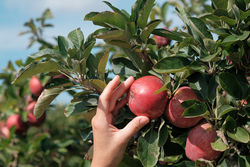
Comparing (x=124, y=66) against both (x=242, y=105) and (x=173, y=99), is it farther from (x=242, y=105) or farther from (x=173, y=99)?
(x=242, y=105)

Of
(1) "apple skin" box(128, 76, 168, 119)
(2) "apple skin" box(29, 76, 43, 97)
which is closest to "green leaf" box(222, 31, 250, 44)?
(1) "apple skin" box(128, 76, 168, 119)

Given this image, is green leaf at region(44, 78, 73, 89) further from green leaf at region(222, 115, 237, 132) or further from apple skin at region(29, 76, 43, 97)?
apple skin at region(29, 76, 43, 97)

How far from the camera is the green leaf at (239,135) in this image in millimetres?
717

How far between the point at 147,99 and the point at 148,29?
0.19m

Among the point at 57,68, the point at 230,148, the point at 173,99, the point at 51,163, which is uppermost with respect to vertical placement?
the point at 57,68

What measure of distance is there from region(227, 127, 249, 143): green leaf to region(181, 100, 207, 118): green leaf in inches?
3.3

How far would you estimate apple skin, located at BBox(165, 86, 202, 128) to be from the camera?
0.80 meters

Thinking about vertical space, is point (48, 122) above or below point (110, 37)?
below

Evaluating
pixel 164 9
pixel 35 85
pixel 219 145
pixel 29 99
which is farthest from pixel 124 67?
pixel 29 99

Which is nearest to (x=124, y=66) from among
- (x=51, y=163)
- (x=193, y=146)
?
(x=193, y=146)

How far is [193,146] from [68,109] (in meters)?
0.38

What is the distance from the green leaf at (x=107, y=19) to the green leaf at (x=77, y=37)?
70 mm

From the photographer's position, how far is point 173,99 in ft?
2.69

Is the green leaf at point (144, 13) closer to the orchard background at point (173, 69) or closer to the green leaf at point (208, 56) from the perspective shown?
the orchard background at point (173, 69)
